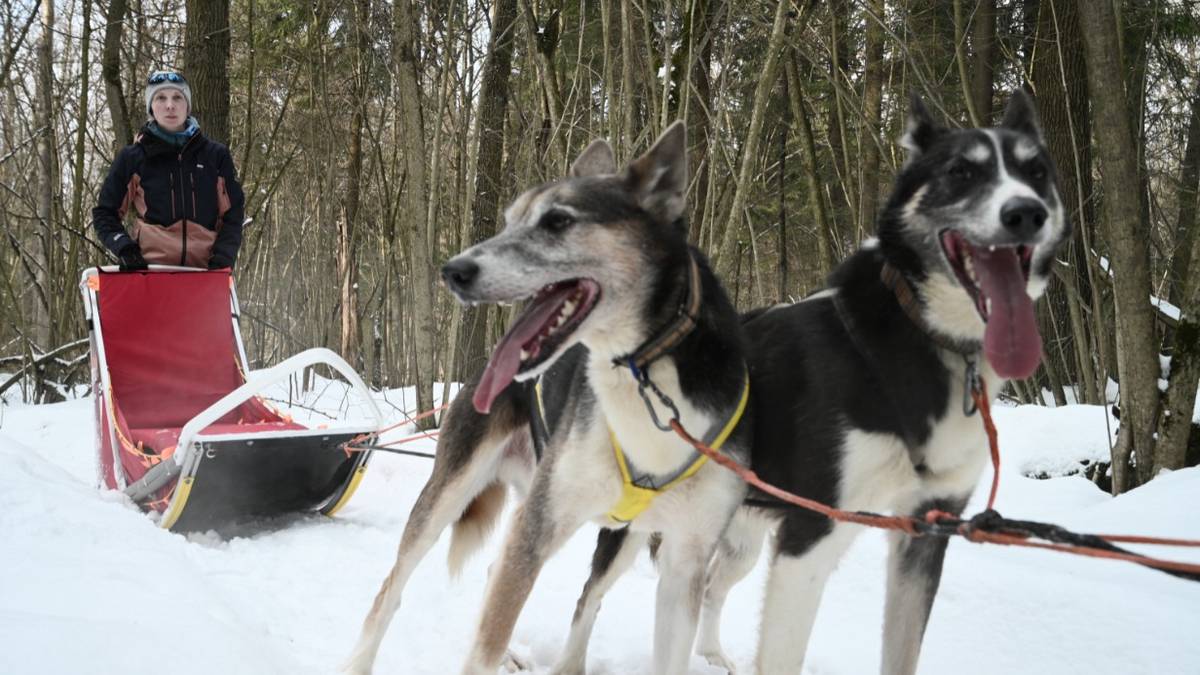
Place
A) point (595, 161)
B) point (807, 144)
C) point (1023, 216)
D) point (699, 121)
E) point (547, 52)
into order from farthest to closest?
point (699, 121)
point (807, 144)
point (547, 52)
point (595, 161)
point (1023, 216)

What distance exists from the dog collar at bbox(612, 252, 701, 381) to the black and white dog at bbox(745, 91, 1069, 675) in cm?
39

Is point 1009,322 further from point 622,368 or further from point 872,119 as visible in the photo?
point 872,119

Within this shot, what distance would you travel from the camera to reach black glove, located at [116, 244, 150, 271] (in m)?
5.10

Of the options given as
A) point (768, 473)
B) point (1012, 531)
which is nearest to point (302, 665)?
point (768, 473)

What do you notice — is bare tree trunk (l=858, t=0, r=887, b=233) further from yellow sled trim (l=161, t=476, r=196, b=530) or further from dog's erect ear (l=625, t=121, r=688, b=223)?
yellow sled trim (l=161, t=476, r=196, b=530)

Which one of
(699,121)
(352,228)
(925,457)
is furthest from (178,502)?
(352,228)

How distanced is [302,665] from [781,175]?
498 inches

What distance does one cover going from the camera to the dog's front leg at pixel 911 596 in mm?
2434

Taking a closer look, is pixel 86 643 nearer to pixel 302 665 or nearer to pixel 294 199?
pixel 302 665

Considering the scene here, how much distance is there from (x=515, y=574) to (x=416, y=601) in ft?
4.76

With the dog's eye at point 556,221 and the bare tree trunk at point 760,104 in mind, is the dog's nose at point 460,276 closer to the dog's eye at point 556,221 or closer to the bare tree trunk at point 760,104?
the dog's eye at point 556,221

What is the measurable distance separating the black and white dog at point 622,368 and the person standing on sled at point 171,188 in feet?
12.9

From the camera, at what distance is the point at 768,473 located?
8.13 feet

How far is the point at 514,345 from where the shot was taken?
209 centimetres
